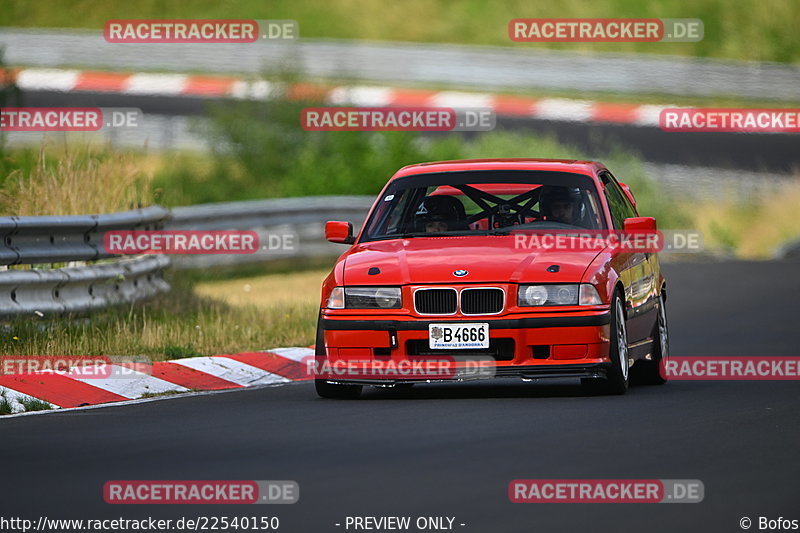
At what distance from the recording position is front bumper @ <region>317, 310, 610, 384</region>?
11.1 meters

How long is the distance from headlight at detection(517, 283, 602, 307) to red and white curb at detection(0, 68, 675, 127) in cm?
2183

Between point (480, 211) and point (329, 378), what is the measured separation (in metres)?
2.00

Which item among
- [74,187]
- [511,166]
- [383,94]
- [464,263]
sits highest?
[383,94]

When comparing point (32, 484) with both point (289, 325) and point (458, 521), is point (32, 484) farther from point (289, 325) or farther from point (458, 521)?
point (289, 325)

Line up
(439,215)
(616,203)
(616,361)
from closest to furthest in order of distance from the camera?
(616,361) < (439,215) < (616,203)

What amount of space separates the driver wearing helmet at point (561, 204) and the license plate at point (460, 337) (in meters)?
1.58

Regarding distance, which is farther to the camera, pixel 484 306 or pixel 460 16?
pixel 460 16

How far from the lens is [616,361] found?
1134 centimetres

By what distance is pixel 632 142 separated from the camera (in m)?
33.2

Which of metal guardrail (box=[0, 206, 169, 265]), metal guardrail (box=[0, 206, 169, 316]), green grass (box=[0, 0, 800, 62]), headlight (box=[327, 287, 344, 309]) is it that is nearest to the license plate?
headlight (box=[327, 287, 344, 309])

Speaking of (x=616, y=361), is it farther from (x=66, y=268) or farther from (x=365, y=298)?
(x=66, y=268)

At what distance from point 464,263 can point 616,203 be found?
88.4 inches

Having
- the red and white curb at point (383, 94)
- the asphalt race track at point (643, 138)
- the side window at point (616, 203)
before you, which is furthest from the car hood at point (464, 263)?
the red and white curb at point (383, 94)

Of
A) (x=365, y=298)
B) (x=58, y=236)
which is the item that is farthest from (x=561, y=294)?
(x=58, y=236)
